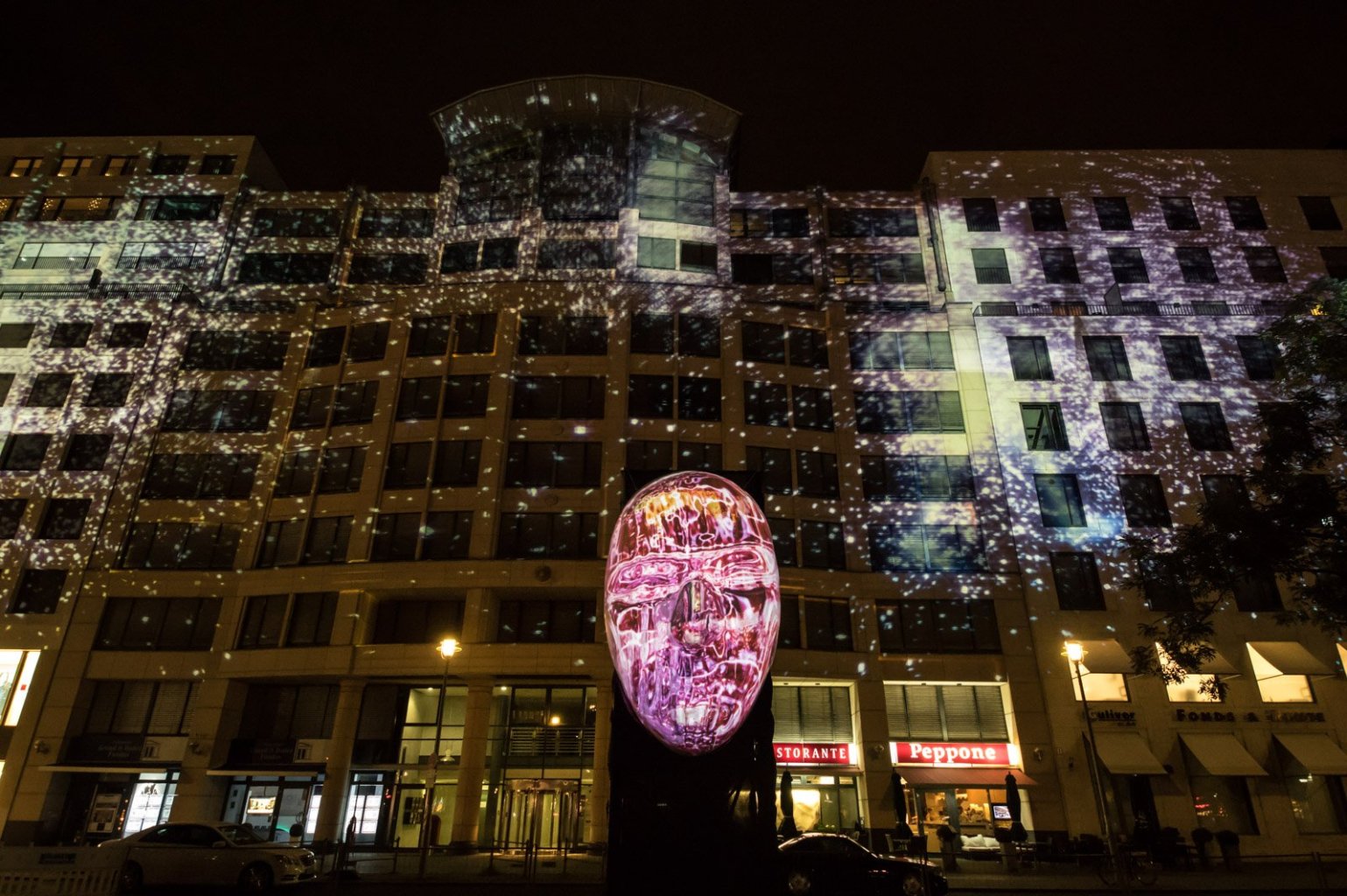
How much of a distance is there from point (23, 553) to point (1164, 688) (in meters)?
47.1

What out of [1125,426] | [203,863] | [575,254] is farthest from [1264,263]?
[203,863]

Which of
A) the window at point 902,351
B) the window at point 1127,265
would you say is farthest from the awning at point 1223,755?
the window at point 1127,265

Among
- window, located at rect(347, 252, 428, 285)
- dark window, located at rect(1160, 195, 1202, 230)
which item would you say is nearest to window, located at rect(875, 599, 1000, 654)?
dark window, located at rect(1160, 195, 1202, 230)

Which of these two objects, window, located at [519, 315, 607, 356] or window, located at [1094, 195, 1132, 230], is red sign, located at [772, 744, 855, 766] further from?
window, located at [1094, 195, 1132, 230]

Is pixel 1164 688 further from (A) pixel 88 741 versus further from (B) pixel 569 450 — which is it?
(A) pixel 88 741

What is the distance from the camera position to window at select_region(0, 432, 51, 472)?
33.1 m

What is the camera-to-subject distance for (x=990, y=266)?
35469 mm

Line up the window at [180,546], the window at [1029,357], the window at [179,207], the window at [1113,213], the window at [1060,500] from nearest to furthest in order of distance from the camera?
the window at [1060,500], the window at [180,546], the window at [1029,357], the window at [1113,213], the window at [179,207]

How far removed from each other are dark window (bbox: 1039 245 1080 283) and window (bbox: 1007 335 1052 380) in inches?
133

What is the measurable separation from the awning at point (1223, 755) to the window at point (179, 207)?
5042 cm

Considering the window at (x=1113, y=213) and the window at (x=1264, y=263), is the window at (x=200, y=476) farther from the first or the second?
the window at (x=1264, y=263)

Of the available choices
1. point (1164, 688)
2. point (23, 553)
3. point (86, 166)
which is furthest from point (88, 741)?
point (1164, 688)

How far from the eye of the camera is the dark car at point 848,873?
15148 mm

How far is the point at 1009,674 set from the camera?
2862 centimetres
